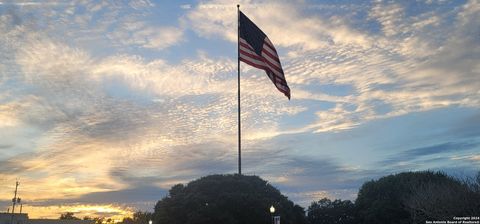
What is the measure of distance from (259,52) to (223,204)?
19755 millimetres

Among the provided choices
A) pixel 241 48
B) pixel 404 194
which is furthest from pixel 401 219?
pixel 241 48

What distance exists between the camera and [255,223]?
45469 millimetres

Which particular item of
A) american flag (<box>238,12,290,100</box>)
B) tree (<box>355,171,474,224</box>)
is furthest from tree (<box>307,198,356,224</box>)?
american flag (<box>238,12,290,100</box>)

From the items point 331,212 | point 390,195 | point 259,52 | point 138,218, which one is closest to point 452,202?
point 259,52

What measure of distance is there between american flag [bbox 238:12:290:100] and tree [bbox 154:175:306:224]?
1531cm

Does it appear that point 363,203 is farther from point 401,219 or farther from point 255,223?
point 255,223

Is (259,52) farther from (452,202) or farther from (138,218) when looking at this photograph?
(138,218)

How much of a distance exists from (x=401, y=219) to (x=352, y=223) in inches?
426

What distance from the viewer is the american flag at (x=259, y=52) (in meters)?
31.0

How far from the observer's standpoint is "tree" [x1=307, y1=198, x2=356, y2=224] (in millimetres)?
68312

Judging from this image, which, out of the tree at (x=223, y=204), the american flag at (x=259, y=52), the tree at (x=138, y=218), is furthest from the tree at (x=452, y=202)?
the tree at (x=138, y=218)

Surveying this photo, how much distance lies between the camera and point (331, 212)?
70.5m

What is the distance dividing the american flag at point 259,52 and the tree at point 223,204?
15309 mm

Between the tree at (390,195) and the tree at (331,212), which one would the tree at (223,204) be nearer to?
the tree at (390,195)
